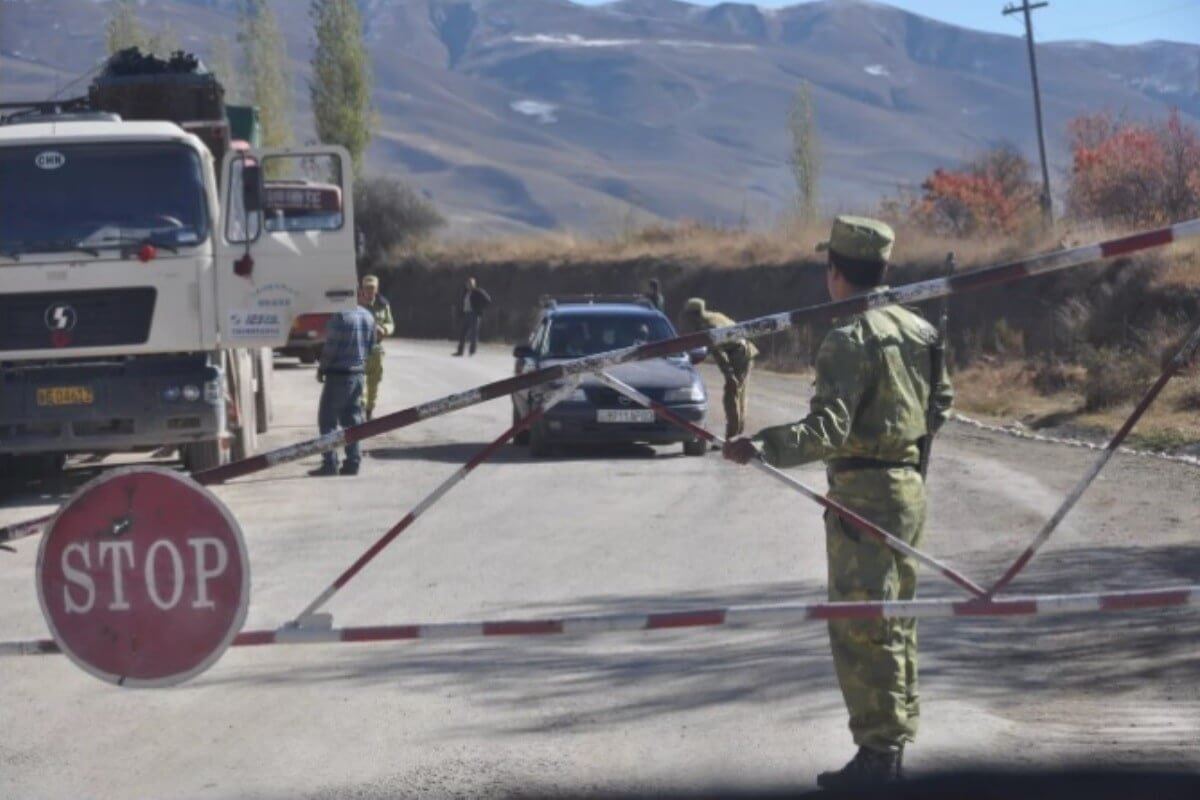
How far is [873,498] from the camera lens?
20.2ft

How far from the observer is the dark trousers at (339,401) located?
55.5 ft

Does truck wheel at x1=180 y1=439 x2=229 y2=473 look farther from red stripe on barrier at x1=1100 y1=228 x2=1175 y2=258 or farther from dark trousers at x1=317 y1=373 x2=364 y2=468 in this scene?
red stripe on barrier at x1=1100 y1=228 x2=1175 y2=258

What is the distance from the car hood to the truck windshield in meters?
5.12

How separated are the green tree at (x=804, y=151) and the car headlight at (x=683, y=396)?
56192mm

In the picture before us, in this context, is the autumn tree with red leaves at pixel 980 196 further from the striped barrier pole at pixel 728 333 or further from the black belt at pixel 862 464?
the striped barrier pole at pixel 728 333

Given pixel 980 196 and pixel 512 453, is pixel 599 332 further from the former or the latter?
pixel 980 196

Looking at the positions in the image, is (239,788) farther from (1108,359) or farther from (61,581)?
(1108,359)

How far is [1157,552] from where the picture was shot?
12102mm

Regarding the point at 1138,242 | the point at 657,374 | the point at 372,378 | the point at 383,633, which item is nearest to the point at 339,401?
the point at 657,374

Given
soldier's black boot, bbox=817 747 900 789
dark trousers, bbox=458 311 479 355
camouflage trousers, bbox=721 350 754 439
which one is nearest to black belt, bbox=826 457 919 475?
soldier's black boot, bbox=817 747 900 789

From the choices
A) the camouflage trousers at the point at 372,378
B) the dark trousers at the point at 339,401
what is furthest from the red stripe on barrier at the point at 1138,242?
the camouflage trousers at the point at 372,378

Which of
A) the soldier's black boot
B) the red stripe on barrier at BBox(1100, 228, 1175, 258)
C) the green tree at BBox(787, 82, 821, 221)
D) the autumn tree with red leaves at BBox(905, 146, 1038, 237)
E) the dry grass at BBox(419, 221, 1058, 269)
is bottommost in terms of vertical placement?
the soldier's black boot

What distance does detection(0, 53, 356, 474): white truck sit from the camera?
14.7 m

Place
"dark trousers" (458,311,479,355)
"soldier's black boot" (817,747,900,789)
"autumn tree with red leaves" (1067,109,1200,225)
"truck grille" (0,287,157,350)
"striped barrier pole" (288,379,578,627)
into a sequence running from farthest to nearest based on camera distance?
"dark trousers" (458,311,479,355) → "autumn tree with red leaves" (1067,109,1200,225) → "truck grille" (0,287,157,350) → "soldier's black boot" (817,747,900,789) → "striped barrier pole" (288,379,578,627)
